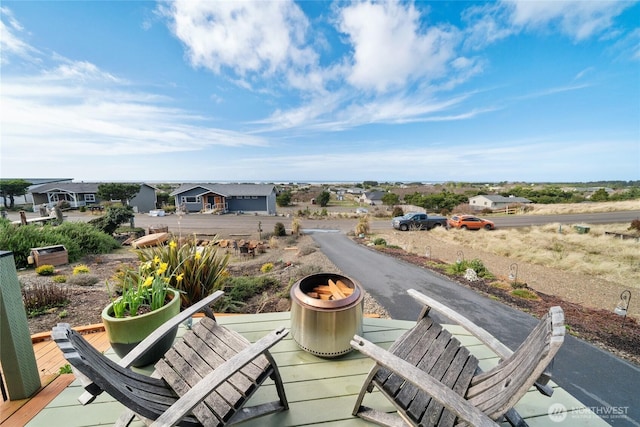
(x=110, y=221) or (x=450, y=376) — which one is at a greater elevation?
(x=450, y=376)

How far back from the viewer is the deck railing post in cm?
164

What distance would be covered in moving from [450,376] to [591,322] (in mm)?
5511

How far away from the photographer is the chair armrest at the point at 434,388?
116 centimetres

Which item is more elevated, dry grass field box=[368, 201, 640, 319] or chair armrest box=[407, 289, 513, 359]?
chair armrest box=[407, 289, 513, 359]

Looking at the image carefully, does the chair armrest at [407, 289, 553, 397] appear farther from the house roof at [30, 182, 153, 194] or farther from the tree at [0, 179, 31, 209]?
the tree at [0, 179, 31, 209]

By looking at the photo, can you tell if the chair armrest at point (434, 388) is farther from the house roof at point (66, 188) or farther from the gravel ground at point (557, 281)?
the house roof at point (66, 188)

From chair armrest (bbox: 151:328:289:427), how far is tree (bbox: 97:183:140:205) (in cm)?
3728

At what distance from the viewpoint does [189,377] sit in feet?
5.14

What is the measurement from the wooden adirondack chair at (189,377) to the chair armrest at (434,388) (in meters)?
0.57

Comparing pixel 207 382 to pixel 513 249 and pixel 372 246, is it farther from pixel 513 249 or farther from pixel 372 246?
pixel 513 249

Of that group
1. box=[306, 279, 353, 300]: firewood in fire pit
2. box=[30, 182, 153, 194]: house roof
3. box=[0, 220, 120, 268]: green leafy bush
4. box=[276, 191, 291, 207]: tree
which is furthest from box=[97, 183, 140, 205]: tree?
box=[306, 279, 353, 300]: firewood in fire pit

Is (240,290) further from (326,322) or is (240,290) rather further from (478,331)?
(478,331)

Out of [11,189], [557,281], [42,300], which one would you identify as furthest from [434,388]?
[11,189]

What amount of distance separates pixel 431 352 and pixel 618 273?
11.2 meters
